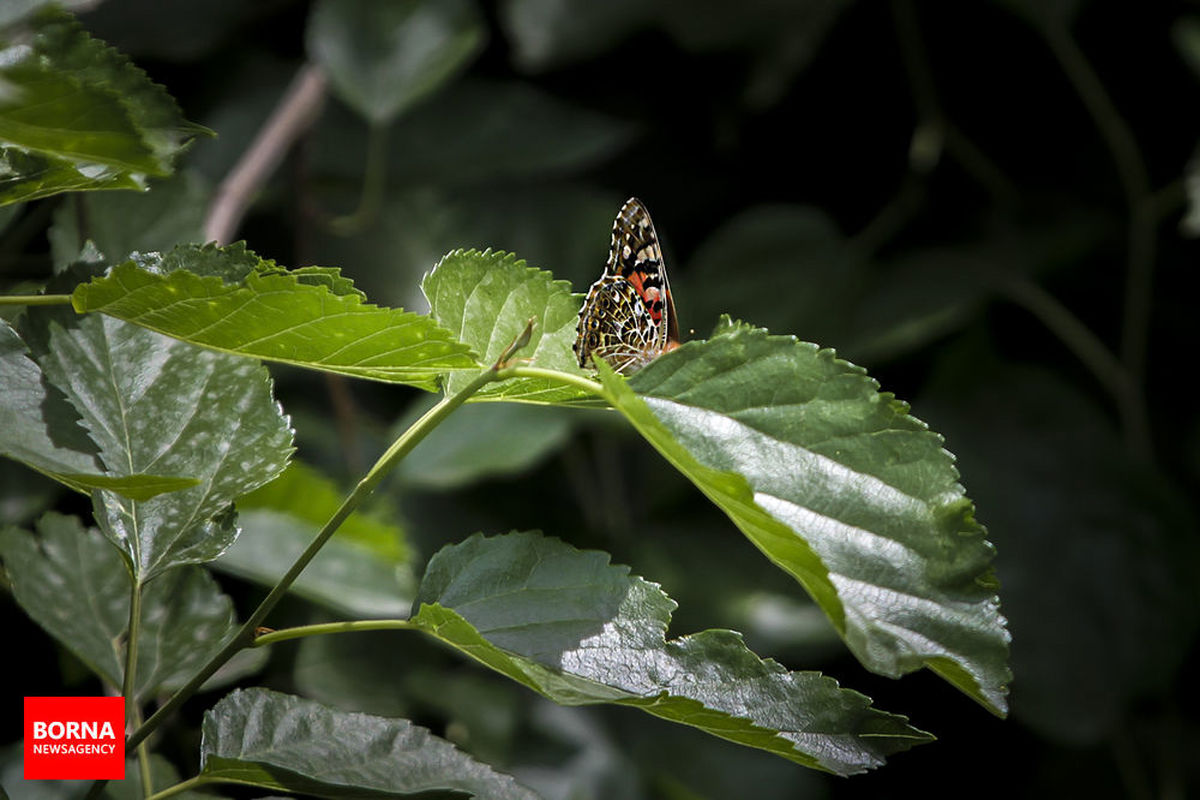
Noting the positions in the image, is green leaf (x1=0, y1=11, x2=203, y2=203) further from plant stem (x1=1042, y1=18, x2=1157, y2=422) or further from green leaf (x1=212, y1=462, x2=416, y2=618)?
plant stem (x1=1042, y1=18, x2=1157, y2=422)

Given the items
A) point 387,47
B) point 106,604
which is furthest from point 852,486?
point 387,47

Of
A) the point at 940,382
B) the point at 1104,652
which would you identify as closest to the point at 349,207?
the point at 940,382

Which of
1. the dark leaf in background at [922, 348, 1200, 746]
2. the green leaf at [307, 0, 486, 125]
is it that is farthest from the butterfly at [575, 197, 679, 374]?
the dark leaf in background at [922, 348, 1200, 746]

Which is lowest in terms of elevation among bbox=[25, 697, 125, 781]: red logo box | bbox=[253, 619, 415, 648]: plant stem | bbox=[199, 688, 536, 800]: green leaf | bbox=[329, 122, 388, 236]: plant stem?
bbox=[25, 697, 125, 781]: red logo box

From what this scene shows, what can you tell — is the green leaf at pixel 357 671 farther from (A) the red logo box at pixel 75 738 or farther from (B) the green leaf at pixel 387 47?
(B) the green leaf at pixel 387 47

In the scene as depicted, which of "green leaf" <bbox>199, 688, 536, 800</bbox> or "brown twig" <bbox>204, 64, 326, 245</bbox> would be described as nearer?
"green leaf" <bbox>199, 688, 536, 800</bbox>

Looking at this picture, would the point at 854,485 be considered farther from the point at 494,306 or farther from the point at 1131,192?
the point at 1131,192
